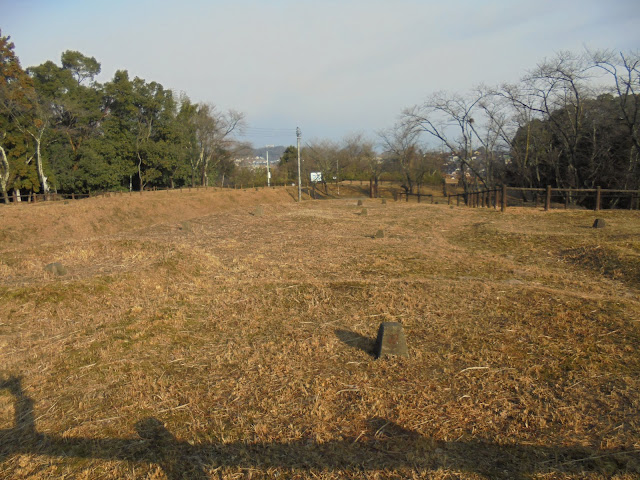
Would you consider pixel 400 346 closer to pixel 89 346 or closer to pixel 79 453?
pixel 79 453

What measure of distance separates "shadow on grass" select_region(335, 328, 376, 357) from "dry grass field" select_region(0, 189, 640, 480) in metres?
0.03

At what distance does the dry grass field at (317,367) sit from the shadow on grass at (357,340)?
0.03 meters

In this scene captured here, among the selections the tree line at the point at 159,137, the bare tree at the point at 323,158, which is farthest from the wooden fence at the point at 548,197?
the bare tree at the point at 323,158

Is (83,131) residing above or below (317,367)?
above

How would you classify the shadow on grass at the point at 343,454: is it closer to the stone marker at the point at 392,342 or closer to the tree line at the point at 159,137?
the stone marker at the point at 392,342

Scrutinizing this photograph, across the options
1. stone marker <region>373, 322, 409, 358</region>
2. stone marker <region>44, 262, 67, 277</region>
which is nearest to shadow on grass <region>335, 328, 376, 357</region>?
stone marker <region>373, 322, 409, 358</region>

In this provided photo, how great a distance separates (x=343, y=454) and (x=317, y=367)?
4.46 feet

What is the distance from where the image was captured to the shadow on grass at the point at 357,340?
15.0ft

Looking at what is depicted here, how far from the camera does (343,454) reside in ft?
9.24

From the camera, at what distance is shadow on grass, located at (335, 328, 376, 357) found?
4.56 metres

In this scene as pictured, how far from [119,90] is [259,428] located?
39.0 metres

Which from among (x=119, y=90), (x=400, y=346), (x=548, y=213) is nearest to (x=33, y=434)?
(x=400, y=346)

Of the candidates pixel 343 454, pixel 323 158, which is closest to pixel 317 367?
pixel 343 454

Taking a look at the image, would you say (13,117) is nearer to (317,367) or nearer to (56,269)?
(56,269)
